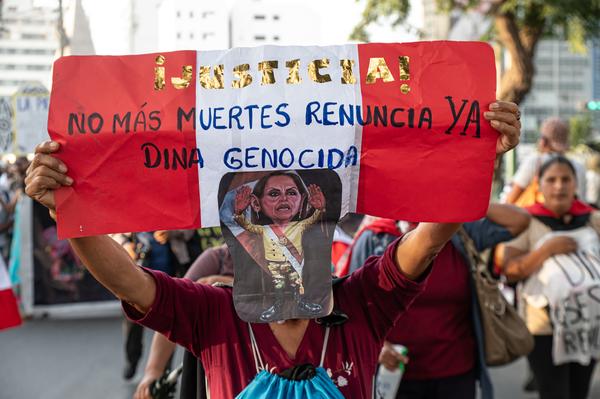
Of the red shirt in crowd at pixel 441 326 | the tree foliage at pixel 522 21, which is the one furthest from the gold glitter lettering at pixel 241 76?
the tree foliage at pixel 522 21

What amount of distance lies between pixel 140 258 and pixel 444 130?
13.8 ft

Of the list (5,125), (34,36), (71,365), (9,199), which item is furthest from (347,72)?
(9,199)

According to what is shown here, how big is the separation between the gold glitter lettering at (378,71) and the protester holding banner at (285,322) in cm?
31

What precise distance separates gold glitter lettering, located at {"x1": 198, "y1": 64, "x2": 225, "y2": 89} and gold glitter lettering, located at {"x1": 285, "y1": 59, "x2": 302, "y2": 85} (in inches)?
7.5

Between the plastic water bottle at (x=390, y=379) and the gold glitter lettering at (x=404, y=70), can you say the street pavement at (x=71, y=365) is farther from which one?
the gold glitter lettering at (x=404, y=70)

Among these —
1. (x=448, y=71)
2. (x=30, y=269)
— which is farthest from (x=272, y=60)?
(x=30, y=269)

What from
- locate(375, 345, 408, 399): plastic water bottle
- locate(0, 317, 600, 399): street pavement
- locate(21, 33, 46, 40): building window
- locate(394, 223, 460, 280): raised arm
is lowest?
locate(0, 317, 600, 399): street pavement

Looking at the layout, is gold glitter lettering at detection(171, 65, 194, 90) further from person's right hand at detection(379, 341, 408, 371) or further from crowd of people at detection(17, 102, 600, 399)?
person's right hand at detection(379, 341, 408, 371)

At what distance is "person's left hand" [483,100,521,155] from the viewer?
236 centimetres

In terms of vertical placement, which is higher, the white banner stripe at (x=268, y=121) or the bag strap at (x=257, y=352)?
the white banner stripe at (x=268, y=121)

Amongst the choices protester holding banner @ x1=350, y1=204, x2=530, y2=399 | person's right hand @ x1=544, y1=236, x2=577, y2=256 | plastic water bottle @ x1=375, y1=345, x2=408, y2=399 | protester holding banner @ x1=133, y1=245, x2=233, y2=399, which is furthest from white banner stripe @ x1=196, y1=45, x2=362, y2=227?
person's right hand @ x1=544, y1=236, x2=577, y2=256

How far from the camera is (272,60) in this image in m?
2.41

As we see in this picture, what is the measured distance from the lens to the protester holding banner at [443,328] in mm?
3928

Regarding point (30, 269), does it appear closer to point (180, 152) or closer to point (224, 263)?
point (224, 263)
